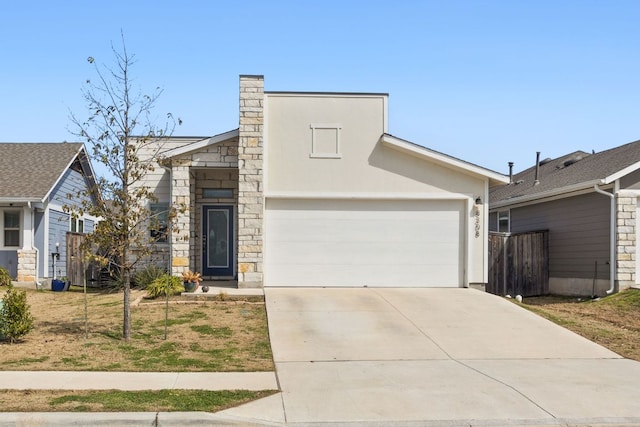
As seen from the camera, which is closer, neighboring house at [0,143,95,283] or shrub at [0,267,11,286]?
shrub at [0,267,11,286]

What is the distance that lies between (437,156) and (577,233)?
5604mm

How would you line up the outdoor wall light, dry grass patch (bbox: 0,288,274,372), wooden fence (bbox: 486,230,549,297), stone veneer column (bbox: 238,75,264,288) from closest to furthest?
1. dry grass patch (bbox: 0,288,274,372)
2. stone veneer column (bbox: 238,75,264,288)
3. wooden fence (bbox: 486,230,549,297)
4. the outdoor wall light

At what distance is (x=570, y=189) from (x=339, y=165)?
742cm

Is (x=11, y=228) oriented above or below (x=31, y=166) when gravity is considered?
below

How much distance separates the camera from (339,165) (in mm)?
16875

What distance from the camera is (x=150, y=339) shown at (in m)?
11.1

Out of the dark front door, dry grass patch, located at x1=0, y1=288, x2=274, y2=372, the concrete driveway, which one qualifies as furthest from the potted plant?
the dark front door

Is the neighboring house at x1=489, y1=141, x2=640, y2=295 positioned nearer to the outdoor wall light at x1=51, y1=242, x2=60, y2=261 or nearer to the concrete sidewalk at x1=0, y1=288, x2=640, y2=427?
the concrete sidewalk at x1=0, y1=288, x2=640, y2=427

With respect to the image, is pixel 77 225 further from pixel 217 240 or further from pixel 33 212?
pixel 217 240

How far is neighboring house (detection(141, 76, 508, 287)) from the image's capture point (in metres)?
16.7

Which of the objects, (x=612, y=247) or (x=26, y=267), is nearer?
(x=612, y=247)

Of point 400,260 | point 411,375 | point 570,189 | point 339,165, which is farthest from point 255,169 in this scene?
point 570,189

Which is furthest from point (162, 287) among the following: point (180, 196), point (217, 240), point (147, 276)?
point (217, 240)

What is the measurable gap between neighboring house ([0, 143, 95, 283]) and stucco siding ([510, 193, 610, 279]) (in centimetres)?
1512
